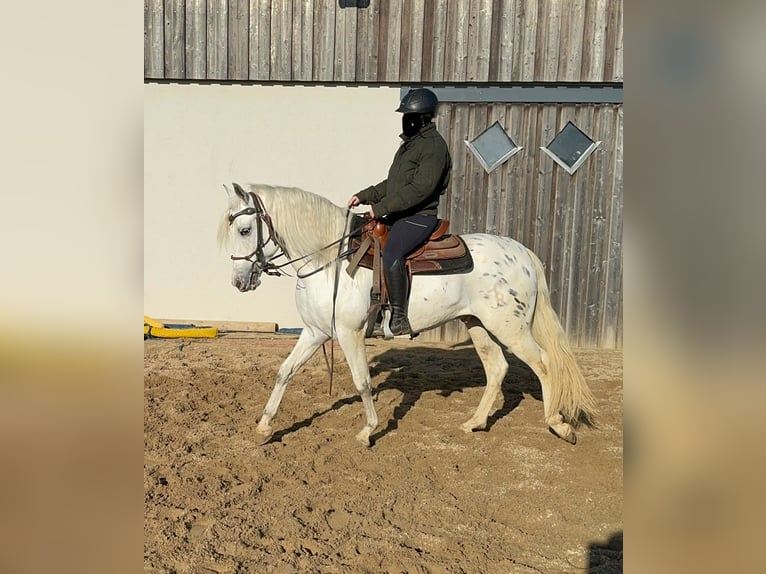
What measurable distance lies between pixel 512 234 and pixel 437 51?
2.57m

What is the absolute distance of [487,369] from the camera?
474 centimetres

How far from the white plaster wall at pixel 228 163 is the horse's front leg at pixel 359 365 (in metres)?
4.10

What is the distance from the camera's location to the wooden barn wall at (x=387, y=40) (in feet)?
24.5

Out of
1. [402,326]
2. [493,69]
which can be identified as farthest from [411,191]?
[493,69]

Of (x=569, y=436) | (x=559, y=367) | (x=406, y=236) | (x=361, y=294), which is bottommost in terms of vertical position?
(x=569, y=436)

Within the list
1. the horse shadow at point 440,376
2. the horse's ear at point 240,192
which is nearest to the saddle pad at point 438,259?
the horse's ear at point 240,192

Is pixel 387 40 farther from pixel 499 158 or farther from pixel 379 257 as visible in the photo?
pixel 379 257

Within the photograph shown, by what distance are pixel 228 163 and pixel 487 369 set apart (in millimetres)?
5141
